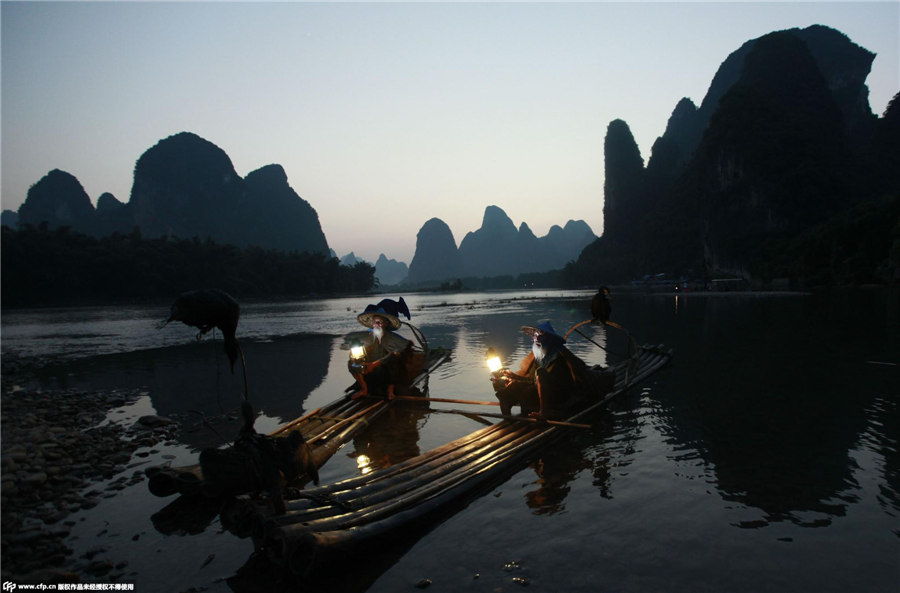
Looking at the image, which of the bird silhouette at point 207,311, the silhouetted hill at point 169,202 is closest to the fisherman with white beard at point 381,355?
the bird silhouette at point 207,311

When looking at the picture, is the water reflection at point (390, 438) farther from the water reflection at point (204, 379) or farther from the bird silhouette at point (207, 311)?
the bird silhouette at point (207, 311)

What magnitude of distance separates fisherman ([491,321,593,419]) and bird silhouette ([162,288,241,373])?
5552mm

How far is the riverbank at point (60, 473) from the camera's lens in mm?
5188

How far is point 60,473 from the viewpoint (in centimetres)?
779

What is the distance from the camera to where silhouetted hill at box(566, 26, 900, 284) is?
264 ft

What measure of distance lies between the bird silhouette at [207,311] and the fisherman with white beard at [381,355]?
6375mm

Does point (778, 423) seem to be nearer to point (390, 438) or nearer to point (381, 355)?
point (390, 438)

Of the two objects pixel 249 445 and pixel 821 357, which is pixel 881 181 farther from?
pixel 249 445

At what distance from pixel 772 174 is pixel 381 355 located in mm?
97118

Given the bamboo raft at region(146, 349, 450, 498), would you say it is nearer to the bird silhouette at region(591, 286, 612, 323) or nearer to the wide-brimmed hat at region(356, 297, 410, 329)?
the wide-brimmed hat at region(356, 297, 410, 329)

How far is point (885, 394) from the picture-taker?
1116 centimetres

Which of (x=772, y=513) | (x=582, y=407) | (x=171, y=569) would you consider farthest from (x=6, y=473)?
(x=772, y=513)

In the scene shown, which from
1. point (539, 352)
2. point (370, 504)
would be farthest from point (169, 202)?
point (370, 504)

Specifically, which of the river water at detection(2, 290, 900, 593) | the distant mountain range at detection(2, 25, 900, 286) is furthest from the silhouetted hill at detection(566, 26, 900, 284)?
the river water at detection(2, 290, 900, 593)
